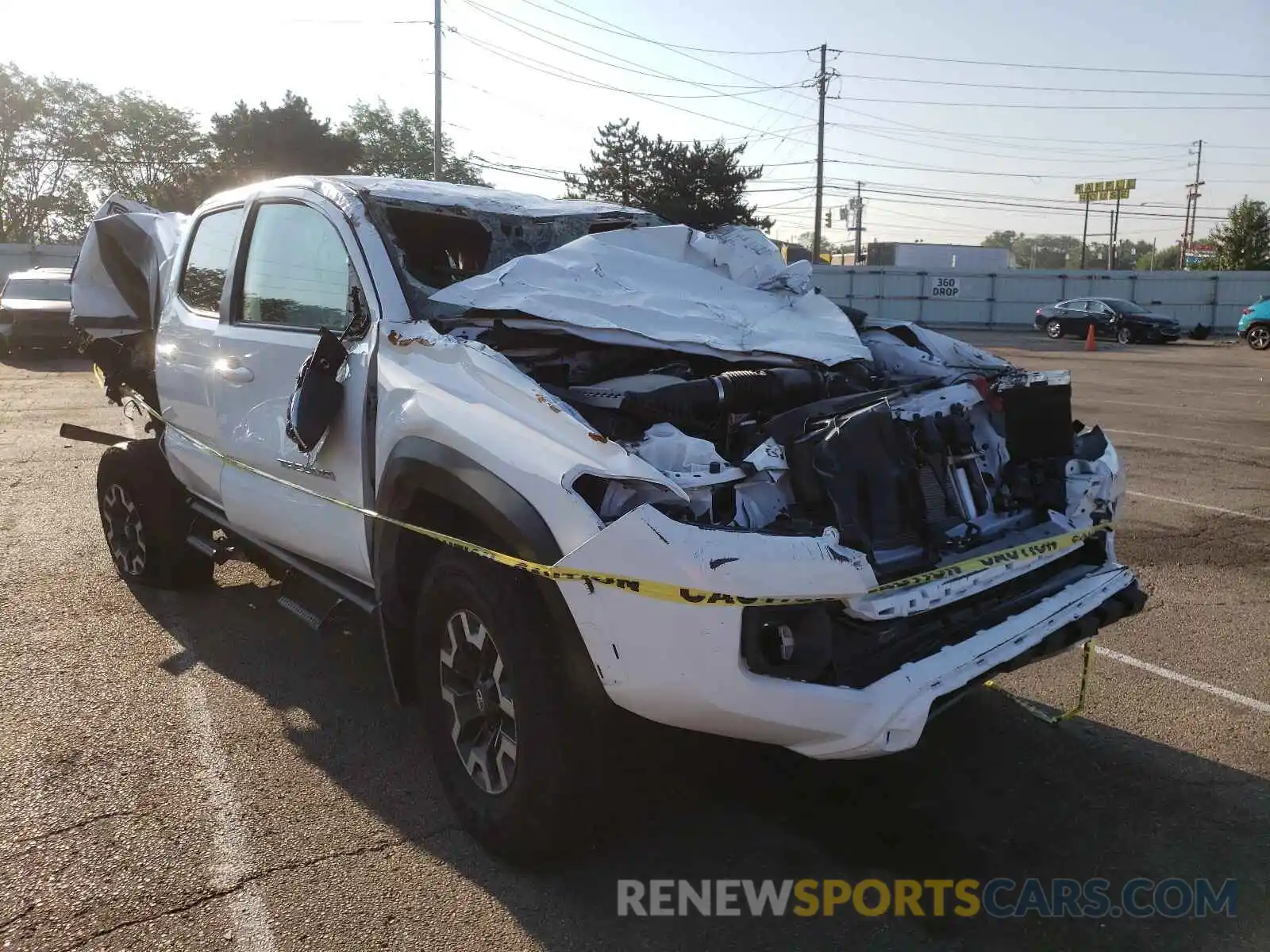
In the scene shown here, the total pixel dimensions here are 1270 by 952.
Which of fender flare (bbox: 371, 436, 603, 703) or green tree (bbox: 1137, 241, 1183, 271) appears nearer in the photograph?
fender flare (bbox: 371, 436, 603, 703)

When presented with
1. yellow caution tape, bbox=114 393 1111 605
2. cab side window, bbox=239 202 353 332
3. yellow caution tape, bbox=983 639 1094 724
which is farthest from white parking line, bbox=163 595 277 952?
yellow caution tape, bbox=983 639 1094 724

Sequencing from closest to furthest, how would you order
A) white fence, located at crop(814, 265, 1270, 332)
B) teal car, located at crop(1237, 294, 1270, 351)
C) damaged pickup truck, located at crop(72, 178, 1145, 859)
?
damaged pickup truck, located at crop(72, 178, 1145, 859) < teal car, located at crop(1237, 294, 1270, 351) < white fence, located at crop(814, 265, 1270, 332)

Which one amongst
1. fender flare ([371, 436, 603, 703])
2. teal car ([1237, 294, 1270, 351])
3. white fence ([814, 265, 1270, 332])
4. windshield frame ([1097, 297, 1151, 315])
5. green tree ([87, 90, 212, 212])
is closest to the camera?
fender flare ([371, 436, 603, 703])

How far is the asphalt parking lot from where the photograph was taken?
8.84 feet

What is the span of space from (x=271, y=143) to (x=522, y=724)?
144 ft

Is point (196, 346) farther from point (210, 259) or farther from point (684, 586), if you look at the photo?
point (684, 586)

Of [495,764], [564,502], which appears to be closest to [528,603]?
[564,502]

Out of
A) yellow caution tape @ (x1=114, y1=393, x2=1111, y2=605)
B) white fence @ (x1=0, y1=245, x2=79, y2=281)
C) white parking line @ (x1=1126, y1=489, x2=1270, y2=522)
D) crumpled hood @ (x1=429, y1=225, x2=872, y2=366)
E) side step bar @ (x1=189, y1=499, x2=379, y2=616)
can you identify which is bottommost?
white parking line @ (x1=1126, y1=489, x2=1270, y2=522)

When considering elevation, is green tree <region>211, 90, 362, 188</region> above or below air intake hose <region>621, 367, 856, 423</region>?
above

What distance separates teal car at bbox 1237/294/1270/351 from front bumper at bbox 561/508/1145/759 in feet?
87.3

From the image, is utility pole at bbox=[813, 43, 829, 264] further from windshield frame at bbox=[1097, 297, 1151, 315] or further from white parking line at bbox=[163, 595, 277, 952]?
white parking line at bbox=[163, 595, 277, 952]

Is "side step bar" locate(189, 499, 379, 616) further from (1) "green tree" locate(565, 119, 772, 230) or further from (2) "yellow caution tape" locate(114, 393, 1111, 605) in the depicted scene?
(1) "green tree" locate(565, 119, 772, 230)

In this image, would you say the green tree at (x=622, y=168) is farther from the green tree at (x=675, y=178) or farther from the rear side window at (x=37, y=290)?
the rear side window at (x=37, y=290)

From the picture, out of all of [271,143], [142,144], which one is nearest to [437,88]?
[271,143]
